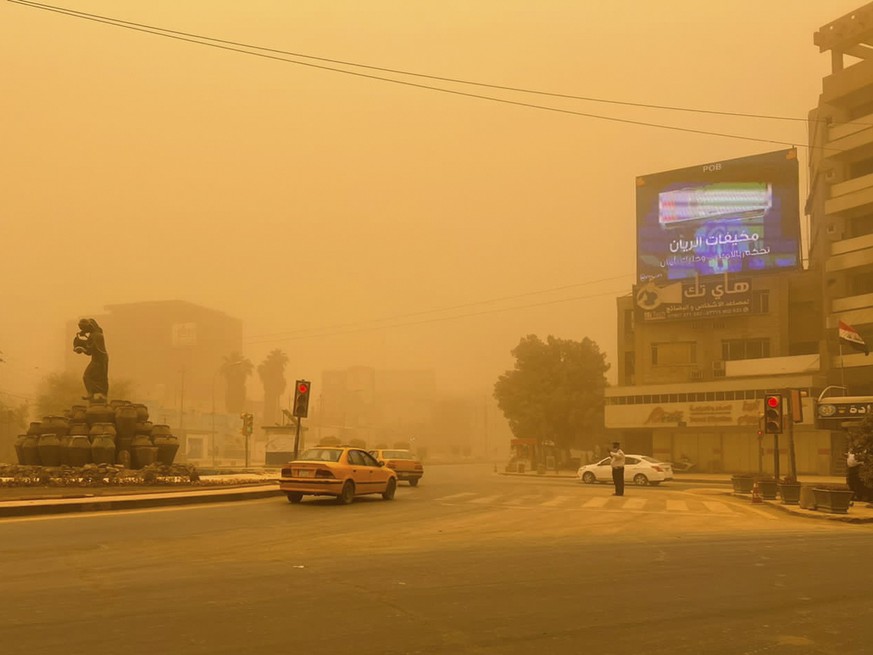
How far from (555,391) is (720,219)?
2033 centimetres

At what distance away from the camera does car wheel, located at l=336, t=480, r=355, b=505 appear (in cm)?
2119

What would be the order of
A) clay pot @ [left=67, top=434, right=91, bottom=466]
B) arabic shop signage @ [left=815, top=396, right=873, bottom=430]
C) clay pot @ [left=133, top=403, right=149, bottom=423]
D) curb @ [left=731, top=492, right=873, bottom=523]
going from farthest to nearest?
1. arabic shop signage @ [left=815, top=396, right=873, bottom=430]
2. clay pot @ [left=133, top=403, right=149, bottom=423]
3. clay pot @ [left=67, top=434, right=91, bottom=466]
4. curb @ [left=731, top=492, right=873, bottom=523]

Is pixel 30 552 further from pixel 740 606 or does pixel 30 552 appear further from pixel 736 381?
pixel 736 381

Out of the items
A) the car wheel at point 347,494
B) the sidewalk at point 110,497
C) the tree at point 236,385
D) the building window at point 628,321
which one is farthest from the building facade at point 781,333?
the tree at point 236,385

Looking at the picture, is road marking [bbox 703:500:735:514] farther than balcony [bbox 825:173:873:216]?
No

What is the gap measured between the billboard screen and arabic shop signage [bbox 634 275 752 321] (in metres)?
1.33

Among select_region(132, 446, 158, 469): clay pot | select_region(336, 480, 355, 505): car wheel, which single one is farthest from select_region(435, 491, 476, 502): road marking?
select_region(132, 446, 158, 469): clay pot

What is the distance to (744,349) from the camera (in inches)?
2537

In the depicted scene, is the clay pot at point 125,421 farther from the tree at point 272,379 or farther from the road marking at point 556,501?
the tree at point 272,379

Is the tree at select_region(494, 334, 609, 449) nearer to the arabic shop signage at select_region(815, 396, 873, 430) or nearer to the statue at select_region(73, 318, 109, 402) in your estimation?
the arabic shop signage at select_region(815, 396, 873, 430)

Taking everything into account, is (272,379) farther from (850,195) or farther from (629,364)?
(850,195)

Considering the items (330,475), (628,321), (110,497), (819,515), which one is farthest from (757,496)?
(628,321)

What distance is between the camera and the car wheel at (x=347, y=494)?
69.5 feet

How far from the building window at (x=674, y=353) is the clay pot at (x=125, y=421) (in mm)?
48764
